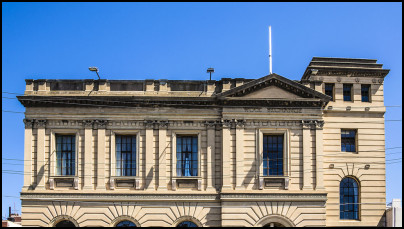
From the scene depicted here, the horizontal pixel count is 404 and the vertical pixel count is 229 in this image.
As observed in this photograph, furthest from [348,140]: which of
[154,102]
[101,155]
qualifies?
[101,155]

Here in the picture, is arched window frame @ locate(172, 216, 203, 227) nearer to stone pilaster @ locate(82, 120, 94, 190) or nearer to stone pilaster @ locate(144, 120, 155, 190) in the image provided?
stone pilaster @ locate(144, 120, 155, 190)

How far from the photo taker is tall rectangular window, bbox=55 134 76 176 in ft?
114

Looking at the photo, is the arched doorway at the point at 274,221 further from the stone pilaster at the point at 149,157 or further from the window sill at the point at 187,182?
the stone pilaster at the point at 149,157

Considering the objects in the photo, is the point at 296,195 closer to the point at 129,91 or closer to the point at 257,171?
the point at 257,171

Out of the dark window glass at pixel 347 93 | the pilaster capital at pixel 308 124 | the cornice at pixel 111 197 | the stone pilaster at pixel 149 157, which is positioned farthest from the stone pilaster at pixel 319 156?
the stone pilaster at pixel 149 157

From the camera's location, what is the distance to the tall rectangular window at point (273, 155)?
3484 cm

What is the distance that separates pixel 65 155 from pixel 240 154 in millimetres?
11458

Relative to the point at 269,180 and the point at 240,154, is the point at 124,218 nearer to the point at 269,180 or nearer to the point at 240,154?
the point at 240,154

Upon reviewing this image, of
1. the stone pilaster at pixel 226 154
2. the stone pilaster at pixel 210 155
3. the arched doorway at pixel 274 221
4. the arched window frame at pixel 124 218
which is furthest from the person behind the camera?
the stone pilaster at pixel 210 155

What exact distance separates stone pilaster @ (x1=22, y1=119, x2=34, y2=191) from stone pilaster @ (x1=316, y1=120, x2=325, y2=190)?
1845 centimetres

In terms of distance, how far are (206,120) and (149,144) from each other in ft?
13.3

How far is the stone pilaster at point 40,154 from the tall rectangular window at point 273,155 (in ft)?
47.1

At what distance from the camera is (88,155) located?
34.5 metres

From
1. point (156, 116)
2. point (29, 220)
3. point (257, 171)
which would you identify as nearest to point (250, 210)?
point (257, 171)
